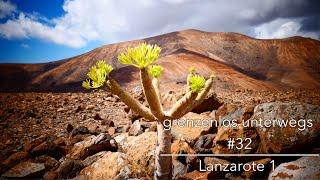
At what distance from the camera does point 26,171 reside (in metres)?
5.70

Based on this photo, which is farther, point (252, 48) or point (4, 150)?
point (252, 48)

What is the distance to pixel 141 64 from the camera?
320 centimetres

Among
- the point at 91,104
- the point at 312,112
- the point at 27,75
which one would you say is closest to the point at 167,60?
the point at 91,104

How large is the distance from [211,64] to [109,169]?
22.6m

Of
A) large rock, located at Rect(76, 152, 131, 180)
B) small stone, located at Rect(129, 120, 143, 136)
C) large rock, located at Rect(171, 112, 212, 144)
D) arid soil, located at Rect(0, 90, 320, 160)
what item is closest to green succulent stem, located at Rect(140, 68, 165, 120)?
large rock, located at Rect(76, 152, 131, 180)

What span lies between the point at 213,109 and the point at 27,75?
98.9 ft

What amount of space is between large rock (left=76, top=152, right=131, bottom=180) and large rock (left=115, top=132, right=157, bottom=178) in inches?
6.0

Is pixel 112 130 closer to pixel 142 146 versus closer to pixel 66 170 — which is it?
A: pixel 142 146

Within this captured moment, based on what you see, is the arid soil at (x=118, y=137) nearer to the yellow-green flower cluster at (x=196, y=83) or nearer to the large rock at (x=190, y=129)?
the large rock at (x=190, y=129)

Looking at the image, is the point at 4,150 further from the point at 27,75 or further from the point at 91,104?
the point at 27,75

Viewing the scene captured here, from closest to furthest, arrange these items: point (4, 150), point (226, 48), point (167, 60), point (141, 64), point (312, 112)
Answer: point (141, 64) < point (312, 112) < point (4, 150) < point (167, 60) < point (226, 48)

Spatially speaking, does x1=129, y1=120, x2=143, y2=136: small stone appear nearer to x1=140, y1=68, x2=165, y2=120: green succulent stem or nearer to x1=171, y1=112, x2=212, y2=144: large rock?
x1=171, y1=112, x2=212, y2=144: large rock

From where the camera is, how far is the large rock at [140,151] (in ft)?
18.2

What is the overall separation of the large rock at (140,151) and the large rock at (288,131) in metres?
1.93
